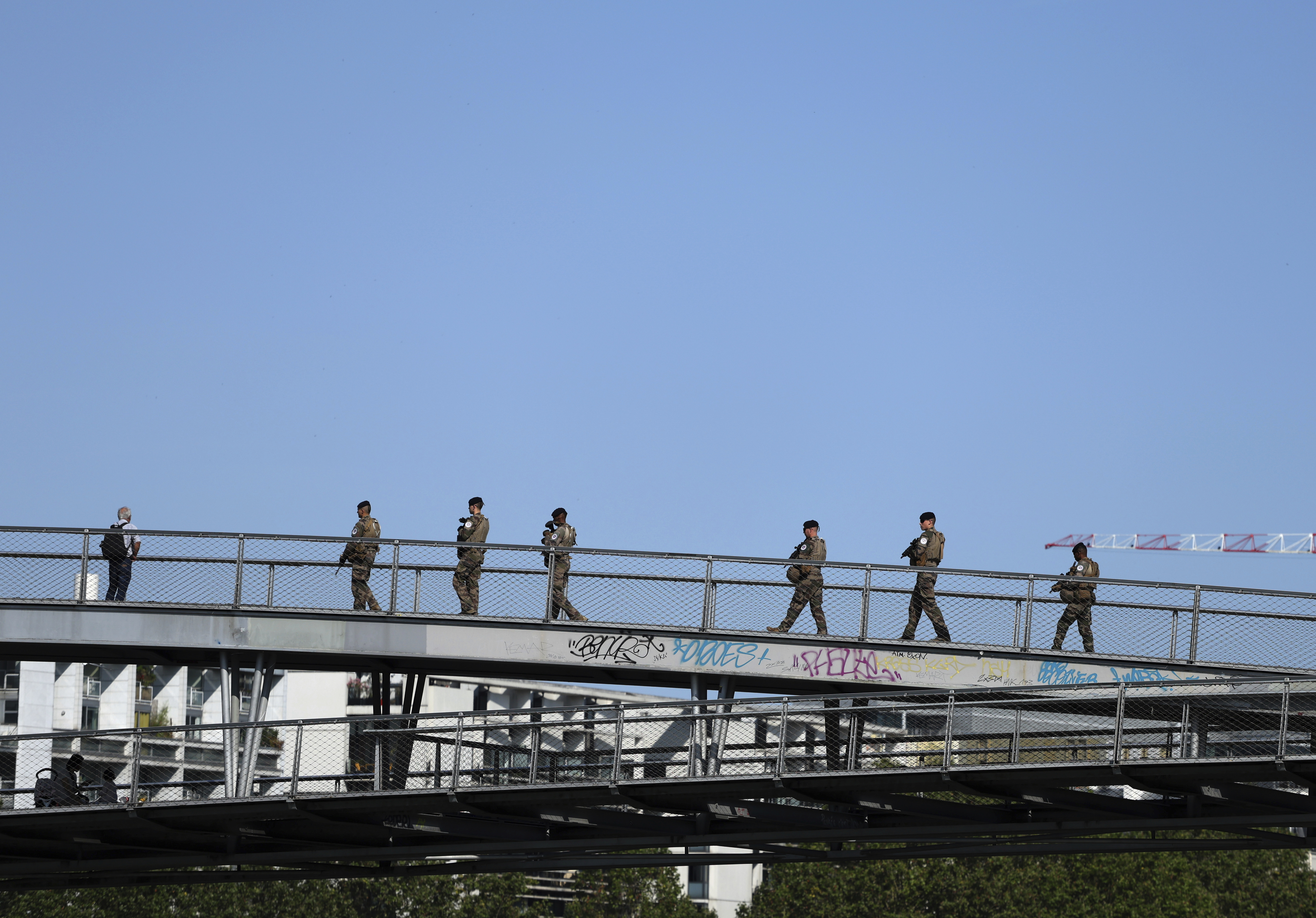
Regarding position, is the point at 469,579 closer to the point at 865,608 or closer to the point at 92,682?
the point at 865,608

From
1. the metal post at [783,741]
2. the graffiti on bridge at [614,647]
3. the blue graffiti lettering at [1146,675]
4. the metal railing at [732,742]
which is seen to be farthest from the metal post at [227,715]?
the blue graffiti lettering at [1146,675]

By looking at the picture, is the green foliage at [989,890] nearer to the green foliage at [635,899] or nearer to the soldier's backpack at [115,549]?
the green foliage at [635,899]

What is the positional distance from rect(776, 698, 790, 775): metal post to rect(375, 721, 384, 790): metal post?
17.2 feet

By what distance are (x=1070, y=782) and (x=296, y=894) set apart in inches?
1841

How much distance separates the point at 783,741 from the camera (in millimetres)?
22375

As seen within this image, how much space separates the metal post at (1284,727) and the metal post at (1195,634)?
3663mm

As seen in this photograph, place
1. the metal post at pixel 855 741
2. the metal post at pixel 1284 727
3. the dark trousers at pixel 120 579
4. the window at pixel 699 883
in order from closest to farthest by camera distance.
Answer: the metal post at pixel 1284 727
the metal post at pixel 855 741
the dark trousers at pixel 120 579
the window at pixel 699 883

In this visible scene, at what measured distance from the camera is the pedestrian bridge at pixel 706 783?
864 inches

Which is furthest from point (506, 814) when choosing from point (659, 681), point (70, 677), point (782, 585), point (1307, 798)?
point (70, 677)

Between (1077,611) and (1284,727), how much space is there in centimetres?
448

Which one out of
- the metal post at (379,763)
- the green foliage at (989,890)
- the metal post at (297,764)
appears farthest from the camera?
the green foliage at (989,890)

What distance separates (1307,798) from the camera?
23.2 metres

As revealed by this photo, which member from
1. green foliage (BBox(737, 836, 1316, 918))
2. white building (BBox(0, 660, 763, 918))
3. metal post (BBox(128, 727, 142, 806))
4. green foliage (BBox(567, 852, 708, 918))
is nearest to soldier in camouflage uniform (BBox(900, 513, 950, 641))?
metal post (BBox(128, 727, 142, 806))

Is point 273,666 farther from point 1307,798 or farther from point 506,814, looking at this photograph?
point 1307,798
